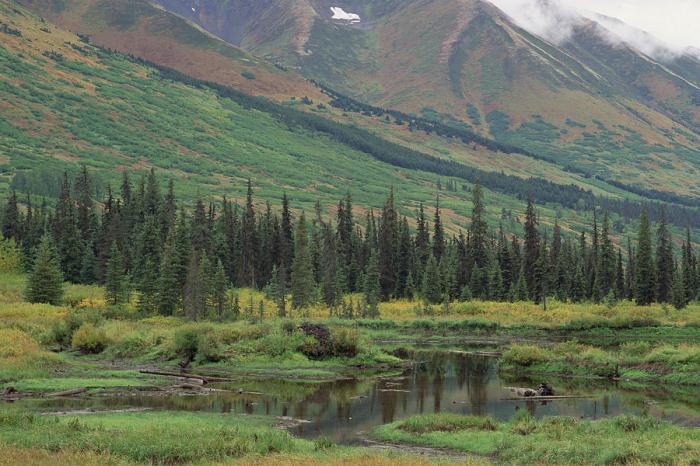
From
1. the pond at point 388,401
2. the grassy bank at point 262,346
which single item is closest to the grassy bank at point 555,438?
the pond at point 388,401

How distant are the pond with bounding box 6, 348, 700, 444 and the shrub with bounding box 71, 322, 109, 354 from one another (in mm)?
17446

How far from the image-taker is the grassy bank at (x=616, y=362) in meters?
58.2

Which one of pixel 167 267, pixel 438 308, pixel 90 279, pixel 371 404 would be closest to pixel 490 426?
pixel 371 404

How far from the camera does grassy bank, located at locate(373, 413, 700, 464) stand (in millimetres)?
31500

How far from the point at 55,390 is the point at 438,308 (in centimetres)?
7062

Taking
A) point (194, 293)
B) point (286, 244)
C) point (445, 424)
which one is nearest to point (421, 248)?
point (286, 244)

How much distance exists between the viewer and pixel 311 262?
128 m

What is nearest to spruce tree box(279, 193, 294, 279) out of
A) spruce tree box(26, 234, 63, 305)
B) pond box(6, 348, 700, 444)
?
spruce tree box(26, 234, 63, 305)

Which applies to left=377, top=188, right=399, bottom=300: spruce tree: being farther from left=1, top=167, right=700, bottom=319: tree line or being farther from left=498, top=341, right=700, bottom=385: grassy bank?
left=498, top=341, right=700, bottom=385: grassy bank

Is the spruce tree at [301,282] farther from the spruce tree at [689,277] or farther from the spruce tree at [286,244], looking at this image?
the spruce tree at [689,277]

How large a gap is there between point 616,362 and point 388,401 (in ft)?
69.3

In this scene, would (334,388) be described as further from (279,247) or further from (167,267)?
(279,247)

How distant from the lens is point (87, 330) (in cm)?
6881

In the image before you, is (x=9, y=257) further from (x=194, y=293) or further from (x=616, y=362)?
(x=616, y=362)
